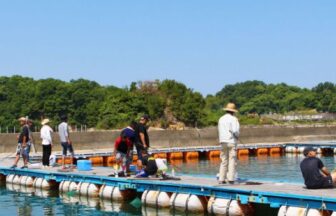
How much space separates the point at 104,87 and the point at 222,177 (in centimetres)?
10931

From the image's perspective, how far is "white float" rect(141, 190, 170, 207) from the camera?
53.2ft

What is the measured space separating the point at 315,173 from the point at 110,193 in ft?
22.9

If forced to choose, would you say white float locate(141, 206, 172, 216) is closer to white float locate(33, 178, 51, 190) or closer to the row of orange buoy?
white float locate(33, 178, 51, 190)

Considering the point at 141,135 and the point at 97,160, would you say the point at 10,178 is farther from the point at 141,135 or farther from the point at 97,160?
the point at 97,160

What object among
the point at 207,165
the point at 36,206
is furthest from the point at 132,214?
the point at 207,165

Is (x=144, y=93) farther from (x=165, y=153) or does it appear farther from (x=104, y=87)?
(x=104, y=87)

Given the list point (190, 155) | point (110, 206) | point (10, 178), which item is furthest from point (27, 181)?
point (190, 155)

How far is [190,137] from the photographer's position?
47844 mm

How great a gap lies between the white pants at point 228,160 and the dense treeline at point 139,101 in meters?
50.4

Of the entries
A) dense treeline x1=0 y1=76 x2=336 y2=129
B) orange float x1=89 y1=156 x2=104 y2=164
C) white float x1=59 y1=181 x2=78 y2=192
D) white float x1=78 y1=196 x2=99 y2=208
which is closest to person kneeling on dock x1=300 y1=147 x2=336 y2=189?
white float x1=78 y1=196 x2=99 y2=208

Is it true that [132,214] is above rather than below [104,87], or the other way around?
below

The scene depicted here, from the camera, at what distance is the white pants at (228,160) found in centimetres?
1486

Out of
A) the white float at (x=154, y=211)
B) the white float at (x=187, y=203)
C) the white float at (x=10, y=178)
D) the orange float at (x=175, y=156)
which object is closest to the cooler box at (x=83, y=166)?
the white float at (x=10, y=178)

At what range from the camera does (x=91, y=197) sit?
19531mm
